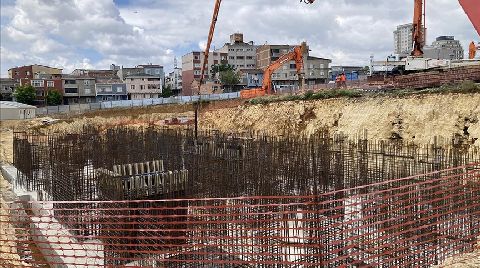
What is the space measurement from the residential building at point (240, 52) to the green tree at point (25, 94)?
29492 mm

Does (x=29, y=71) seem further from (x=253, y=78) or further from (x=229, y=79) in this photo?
(x=253, y=78)

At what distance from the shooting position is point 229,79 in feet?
177

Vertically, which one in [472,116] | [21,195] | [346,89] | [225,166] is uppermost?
[346,89]

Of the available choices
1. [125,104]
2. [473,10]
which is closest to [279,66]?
[125,104]

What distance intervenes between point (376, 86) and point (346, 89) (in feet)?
5.08

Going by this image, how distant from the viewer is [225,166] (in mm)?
10312

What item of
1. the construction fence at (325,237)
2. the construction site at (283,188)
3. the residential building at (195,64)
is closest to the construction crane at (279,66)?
the construction site at (283,188)

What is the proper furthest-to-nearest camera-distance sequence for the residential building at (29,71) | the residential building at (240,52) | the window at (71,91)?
the residential building at (240,52) < the residential building at (29,71) < the window at (71,91)

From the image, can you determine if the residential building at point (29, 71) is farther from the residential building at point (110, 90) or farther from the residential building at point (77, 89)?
the residential building at point (110, 90)

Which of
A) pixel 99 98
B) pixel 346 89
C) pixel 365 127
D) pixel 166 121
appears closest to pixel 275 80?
pixel 99 98

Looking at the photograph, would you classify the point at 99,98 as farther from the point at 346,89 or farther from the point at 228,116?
the point at 346,89

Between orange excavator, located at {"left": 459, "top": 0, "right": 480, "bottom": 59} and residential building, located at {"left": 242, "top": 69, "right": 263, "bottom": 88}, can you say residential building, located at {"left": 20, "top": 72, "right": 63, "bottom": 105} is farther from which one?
orange excavator, located at {"left": 459, "top": 0, "right": 480, "bottom": 59}

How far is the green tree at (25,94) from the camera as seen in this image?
46438 mm

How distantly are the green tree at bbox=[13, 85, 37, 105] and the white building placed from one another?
7659 mm
